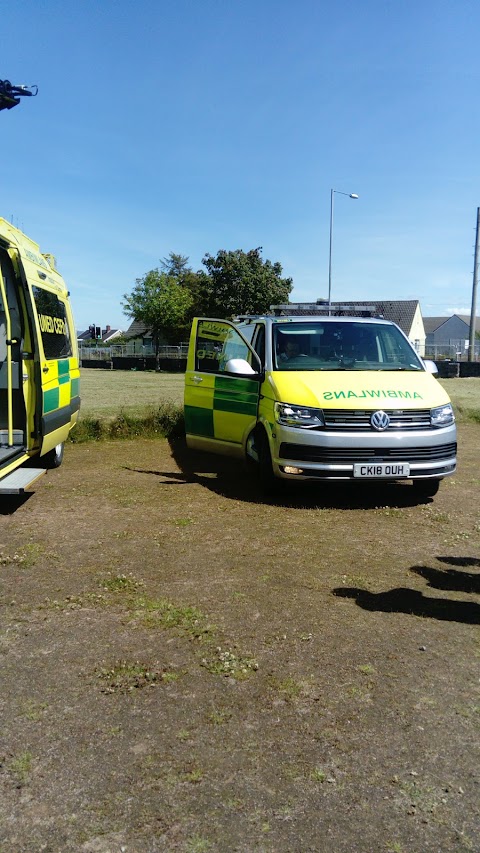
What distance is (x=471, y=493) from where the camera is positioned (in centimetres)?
707

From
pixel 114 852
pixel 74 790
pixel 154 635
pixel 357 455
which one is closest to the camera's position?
pixel 114 852

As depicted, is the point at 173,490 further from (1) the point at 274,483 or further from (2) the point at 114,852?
(2) the point at 114,852

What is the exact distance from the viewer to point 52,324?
24.3ft

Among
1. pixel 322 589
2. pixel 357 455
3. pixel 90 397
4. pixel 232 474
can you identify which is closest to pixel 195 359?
pixel 232 474

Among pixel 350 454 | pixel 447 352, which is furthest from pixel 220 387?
pixel 447 352

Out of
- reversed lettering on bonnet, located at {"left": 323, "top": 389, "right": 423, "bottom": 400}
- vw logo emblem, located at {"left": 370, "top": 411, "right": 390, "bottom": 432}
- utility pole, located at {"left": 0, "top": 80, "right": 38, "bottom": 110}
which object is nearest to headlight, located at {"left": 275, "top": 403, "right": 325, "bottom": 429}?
reversed lettering on bonnet, located at {"left": 323, "top": 389, "right": 423, "bottom": 400}

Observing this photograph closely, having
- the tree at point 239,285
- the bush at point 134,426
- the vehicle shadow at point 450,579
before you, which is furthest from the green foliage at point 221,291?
the vehicle shadow at point 450,579

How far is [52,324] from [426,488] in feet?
14.6

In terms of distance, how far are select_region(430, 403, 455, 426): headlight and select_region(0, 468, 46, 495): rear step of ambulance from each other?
12.4 ft

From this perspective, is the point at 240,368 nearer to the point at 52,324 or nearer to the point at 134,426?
the point at 52,324

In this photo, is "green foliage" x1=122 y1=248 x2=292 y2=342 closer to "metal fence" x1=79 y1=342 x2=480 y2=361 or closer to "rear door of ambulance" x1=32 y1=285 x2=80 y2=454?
"metal fence" x1=79 y1=342 x2=480 y2=361

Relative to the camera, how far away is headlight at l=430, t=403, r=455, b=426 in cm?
638

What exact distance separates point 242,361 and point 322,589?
336cm

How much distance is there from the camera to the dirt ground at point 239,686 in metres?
2.14
